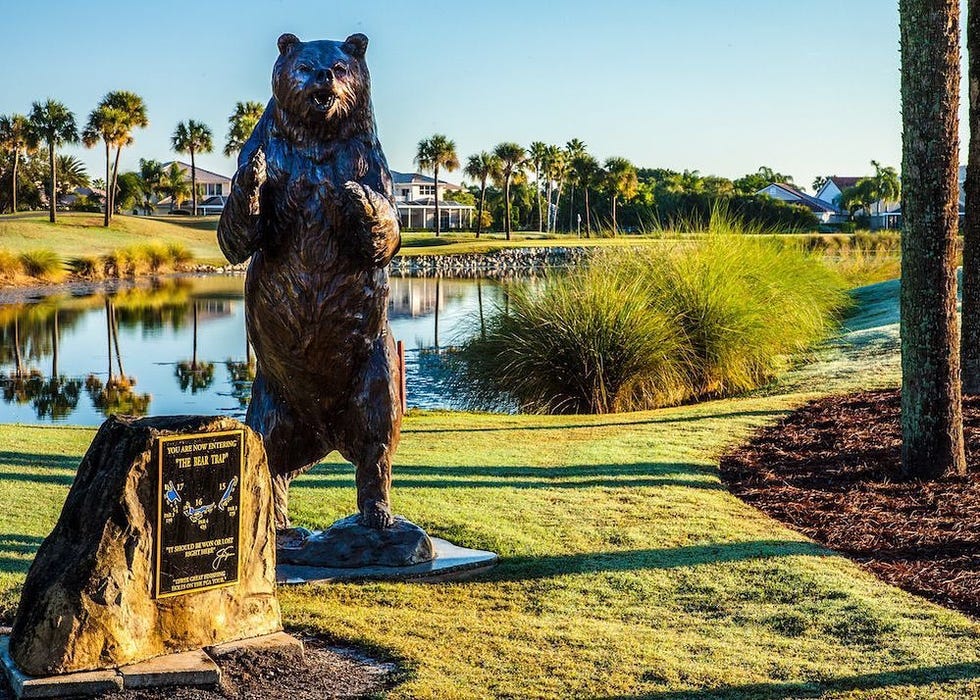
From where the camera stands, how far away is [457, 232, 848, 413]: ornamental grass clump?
1381cm

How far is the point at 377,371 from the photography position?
5.21 m

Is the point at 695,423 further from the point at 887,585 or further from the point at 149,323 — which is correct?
the point at 149,323

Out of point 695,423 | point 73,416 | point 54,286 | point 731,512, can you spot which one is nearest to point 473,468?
point 731,512

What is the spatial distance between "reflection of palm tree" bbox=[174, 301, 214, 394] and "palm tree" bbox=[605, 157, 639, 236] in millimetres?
55230

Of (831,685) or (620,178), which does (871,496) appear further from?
(620,178)

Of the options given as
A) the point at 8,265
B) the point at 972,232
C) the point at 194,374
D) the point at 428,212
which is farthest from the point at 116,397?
the point at 428,212

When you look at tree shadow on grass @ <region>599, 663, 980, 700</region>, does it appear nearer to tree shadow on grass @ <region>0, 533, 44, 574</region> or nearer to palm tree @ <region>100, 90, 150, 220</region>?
tree shadow on grass @ <region>0, 533, 44, 574</region>

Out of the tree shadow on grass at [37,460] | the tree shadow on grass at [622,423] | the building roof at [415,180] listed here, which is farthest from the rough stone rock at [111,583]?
the building roof at [415,180]

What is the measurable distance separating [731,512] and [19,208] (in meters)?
76.4

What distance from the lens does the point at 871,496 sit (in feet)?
24.5

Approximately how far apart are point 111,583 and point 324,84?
2.20 m

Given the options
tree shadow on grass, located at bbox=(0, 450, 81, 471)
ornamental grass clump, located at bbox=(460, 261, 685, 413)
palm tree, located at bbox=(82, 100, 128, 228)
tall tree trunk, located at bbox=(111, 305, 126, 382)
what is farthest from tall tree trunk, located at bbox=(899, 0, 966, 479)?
palm tree, located at bbox=(82, 100, 128, 228)

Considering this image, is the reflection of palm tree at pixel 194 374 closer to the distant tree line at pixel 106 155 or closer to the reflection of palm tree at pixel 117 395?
the reflection of palm tree at pixel 117 395

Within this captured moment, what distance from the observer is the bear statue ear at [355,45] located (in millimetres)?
4906
